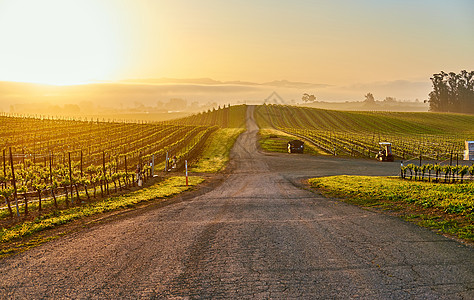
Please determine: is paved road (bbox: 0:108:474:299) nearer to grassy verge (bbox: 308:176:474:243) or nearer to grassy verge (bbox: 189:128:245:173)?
grassy verge (bbox: 308:176:474:243)

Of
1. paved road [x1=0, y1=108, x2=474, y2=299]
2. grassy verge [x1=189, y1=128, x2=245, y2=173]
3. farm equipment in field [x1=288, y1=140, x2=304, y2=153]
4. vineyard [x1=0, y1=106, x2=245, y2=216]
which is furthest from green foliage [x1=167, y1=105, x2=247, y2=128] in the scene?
paved road [x1=0, y1=108, x2=474, y2=299]

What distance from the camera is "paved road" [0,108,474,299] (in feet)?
26.3

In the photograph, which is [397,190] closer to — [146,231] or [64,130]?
[146,231]

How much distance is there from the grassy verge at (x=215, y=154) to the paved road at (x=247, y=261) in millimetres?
26812

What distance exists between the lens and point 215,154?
2219 inches

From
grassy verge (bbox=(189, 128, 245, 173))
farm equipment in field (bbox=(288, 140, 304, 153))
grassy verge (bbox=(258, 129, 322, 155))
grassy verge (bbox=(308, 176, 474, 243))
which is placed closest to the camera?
grassy verge (bbox=(308, 176, 474, 243))

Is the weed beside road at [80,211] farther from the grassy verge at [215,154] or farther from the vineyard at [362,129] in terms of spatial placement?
the vineyard at [362,129]

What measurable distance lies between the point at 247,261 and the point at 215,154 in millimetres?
46958

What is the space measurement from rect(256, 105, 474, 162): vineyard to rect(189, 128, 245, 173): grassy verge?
1767 cm

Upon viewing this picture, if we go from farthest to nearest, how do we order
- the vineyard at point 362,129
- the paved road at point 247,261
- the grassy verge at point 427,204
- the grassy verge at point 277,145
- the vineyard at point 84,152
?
the vineyard at point 362,129
the grassy verge at point 277,145
the vineyard at point 84,152
the grassy verge at point 427,204
the paved road at point 247,261

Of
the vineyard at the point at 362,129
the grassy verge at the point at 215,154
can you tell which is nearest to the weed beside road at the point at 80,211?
the grassy verge at the point at 215,154

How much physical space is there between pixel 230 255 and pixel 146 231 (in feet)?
14.1

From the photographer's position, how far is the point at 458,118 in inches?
6206

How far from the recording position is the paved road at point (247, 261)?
26.3 feet
